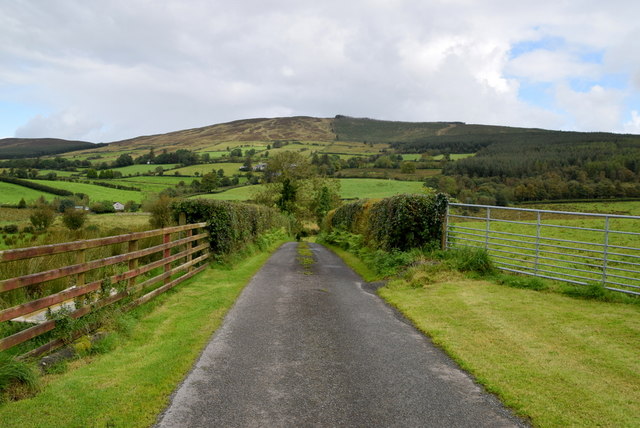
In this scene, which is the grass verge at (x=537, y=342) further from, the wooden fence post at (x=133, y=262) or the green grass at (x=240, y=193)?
the green grass at (x=240, y=193)

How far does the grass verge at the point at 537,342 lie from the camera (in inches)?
169

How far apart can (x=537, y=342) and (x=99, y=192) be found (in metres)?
70.1

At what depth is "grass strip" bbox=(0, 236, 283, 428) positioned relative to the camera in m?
3.78

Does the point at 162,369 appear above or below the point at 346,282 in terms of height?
above

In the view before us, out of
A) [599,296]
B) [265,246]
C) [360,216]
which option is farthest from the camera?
[360,216]

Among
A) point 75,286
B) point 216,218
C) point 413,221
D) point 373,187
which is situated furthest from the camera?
point 373,187

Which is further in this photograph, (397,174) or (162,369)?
(397,174)

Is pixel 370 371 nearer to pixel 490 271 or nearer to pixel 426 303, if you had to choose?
pixel 426 303

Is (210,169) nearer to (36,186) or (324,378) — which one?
(36,186)

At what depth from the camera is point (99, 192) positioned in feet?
212

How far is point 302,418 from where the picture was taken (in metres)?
3.94

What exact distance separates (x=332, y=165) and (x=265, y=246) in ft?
218

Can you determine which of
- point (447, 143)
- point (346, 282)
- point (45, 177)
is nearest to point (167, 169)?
point (45, 177)

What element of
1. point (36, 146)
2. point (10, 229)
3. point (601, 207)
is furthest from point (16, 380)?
point (36, 146)
